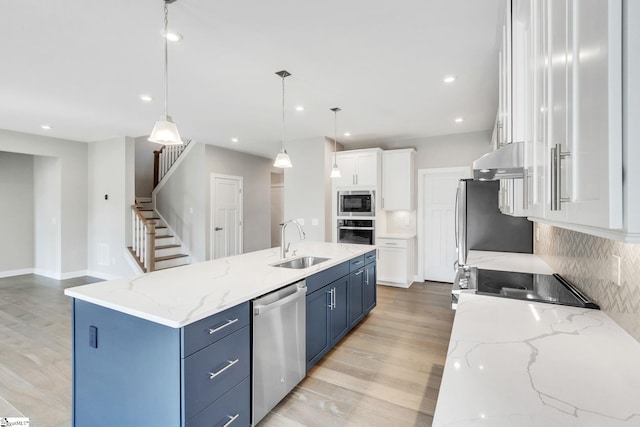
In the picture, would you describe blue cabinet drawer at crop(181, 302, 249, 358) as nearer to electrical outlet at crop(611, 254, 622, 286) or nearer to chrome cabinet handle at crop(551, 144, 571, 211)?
chrome cabinet handle at crop(551, 144, 571, 211)

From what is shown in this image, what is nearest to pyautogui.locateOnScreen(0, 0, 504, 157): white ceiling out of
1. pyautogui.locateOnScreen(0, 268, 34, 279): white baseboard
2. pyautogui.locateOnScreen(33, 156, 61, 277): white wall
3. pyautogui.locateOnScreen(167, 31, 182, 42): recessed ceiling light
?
pyautogui.locateOnScreen(167, 31, 182, 42): recessed ceiling light

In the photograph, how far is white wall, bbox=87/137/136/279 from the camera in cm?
544

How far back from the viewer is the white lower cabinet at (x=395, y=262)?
195 inches

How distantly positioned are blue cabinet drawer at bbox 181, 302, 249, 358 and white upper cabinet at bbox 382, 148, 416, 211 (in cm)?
401

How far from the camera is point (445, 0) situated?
1.86 meters

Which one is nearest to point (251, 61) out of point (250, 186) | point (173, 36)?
point (173, 36)

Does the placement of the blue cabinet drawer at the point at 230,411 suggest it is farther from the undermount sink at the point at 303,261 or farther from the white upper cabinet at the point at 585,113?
the white upper cabinet at the point at 585,113

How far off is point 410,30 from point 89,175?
6.43 metres

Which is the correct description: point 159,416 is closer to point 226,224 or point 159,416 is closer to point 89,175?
point 226,224

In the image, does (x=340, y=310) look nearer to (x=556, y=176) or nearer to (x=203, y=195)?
(x=556, y=176)

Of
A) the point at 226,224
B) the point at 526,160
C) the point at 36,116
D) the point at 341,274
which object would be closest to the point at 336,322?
the point at 341,274

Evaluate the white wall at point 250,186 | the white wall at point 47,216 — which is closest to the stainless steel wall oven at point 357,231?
the white wall at point 250,186

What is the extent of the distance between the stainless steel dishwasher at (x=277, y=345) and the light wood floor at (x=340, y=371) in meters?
0.17

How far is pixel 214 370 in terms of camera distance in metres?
1.53
